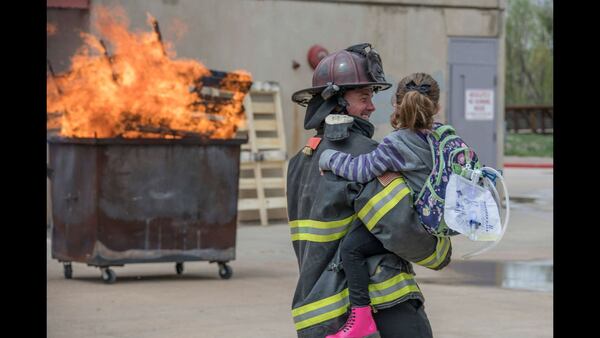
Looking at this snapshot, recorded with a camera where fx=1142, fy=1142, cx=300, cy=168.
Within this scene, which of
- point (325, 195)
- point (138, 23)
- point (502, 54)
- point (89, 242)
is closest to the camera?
point (325, 195)

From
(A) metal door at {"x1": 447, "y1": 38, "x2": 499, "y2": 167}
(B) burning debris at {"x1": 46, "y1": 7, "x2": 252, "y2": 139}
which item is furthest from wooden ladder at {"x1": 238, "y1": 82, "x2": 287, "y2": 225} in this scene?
(B) burning debris at {"x1": 46, "y1": 7, "x2": 252, "y2": 139}

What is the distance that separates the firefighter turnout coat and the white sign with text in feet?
43.5

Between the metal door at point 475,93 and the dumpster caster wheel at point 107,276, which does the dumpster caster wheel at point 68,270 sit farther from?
the metal door at point 475,93

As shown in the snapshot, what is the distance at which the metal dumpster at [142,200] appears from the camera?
393 inches

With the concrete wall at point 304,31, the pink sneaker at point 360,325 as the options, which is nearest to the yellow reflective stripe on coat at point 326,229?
the pink sneaker at point 360,325

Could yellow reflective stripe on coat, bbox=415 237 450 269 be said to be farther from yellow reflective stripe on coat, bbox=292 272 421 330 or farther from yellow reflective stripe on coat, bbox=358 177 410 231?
yellow reflective stripe on coat, bbox=358 177 410 231

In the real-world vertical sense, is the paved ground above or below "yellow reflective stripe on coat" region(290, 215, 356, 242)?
below

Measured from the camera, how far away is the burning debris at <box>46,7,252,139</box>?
10273 mm

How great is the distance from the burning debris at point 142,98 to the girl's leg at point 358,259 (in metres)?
6.06

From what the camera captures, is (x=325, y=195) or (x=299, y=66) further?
(x=299, y=66)

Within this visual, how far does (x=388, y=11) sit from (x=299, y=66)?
1.78 m

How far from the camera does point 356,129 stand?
4543 millimetres
